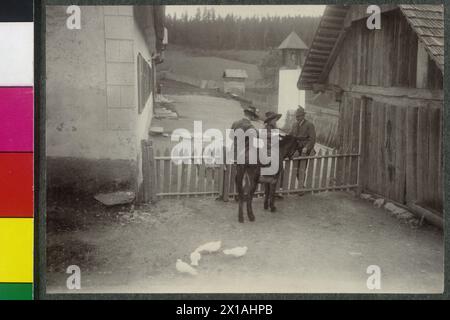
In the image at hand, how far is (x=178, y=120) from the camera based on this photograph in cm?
498

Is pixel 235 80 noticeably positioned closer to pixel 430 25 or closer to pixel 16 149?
pixel 430 25

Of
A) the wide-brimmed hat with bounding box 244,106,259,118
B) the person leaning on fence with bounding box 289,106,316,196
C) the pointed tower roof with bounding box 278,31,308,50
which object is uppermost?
the pointed tower roof with bounding box 278,31,308,50

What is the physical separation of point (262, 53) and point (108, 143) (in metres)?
1.73

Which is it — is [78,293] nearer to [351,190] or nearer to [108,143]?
[108,143]

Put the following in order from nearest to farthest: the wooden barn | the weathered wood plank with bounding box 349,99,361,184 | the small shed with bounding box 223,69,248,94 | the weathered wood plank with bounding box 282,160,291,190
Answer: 1. the wooden barn
2. the small shed with bounding box 223,69,248,94
3. the weathered wood plank with bounding box 282,160,291,190
4. the weathered wood plank with bounding box 349,99,361,184

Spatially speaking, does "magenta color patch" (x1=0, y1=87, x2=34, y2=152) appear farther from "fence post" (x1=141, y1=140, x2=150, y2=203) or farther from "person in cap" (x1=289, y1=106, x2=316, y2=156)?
"person in cap" (x1=289, y1=106, x2=316, y2=156)

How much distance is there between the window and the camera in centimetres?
500

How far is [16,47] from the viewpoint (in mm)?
4742

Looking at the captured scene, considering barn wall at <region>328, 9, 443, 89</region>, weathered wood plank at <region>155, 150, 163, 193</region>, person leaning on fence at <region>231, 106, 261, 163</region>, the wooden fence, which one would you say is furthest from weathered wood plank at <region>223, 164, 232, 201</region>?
barn wall at <region>328, 9, 443, 89</region>

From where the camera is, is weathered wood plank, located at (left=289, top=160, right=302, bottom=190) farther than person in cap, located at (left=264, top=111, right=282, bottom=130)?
Yes

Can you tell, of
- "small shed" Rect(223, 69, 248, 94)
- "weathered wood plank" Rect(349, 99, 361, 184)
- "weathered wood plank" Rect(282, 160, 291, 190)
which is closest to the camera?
"small shed" Rect(223, 69, 248, 94)

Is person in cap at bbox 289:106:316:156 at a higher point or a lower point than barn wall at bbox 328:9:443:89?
lower

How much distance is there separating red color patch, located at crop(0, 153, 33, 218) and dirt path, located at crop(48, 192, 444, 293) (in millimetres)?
313

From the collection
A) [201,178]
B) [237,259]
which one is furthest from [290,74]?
[237,259]
